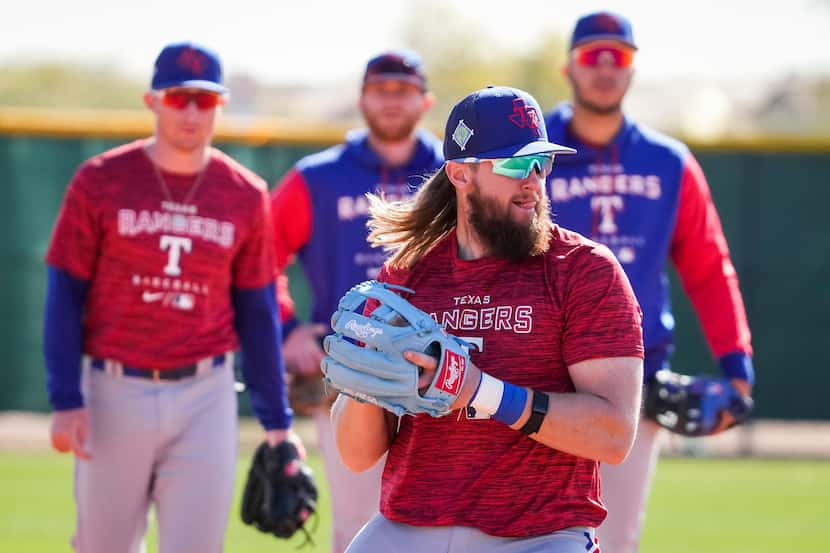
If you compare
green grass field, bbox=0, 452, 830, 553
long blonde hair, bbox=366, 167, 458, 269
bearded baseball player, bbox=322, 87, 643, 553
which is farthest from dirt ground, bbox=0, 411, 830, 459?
bearded baseball player, bbox=322, 87, 643, 553

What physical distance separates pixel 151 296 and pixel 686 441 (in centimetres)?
925

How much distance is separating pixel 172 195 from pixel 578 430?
8.31ft

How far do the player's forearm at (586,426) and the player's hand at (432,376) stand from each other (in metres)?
0.15

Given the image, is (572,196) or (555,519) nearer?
(555,519)

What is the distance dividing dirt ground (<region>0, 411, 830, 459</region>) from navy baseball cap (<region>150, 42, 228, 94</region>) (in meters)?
7.82

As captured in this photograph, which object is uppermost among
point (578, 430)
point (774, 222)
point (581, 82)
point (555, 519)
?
point (581, 82)

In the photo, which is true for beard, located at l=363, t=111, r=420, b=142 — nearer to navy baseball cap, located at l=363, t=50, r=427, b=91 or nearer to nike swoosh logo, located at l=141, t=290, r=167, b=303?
navy baseball cap, located at l=363, t=50, r=427, b=91

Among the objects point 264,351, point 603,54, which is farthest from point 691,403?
point 264,351

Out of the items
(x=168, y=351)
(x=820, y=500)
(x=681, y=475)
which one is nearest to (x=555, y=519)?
(x=168, y=351)

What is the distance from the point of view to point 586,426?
11.8 feet

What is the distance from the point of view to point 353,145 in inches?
267

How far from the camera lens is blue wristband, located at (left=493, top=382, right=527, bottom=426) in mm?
3531

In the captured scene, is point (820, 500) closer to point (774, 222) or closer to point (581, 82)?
point (774, 222)

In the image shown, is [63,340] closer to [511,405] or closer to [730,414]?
[511,405]
